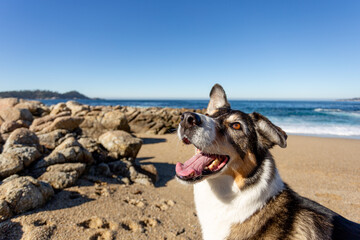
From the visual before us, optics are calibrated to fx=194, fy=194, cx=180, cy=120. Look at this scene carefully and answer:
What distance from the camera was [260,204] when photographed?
2.10 m

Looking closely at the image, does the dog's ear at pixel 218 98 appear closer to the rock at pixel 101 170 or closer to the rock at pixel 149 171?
the rock at pixel 149 171

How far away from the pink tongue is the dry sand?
2.22 ft

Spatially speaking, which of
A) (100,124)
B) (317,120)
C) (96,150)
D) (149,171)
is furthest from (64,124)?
(317,120)

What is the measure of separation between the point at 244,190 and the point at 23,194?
3.36m

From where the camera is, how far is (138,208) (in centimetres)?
386

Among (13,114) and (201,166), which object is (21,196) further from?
(13,114)

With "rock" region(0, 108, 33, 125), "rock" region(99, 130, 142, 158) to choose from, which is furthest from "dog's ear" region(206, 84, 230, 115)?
"rock" region(0, 108, 33, 125)

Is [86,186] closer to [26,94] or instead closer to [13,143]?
[13,143]

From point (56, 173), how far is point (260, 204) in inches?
160

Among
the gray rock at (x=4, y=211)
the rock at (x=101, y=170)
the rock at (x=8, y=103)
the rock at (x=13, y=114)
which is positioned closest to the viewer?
the gray rock at (x=4, y=211)

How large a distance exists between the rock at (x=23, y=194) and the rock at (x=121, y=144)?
A: 9.23 ft

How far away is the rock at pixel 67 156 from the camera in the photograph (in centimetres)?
445

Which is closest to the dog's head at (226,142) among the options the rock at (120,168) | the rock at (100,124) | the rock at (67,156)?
the rock at (120,168)

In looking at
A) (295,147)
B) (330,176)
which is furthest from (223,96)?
(295,147)
